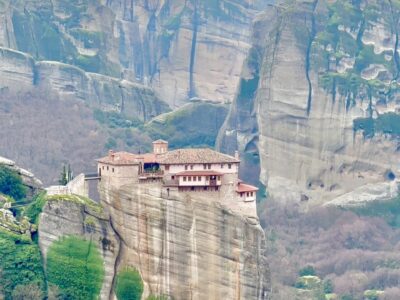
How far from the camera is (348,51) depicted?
639 ft

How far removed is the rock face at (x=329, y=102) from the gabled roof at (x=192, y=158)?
6309cm

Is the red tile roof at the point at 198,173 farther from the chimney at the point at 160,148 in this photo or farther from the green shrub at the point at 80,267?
the green shrub at the point at 80,267

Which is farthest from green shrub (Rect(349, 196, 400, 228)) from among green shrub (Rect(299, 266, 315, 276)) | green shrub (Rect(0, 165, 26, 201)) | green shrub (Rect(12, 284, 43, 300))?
green shrub (Rect(12, 284, 43, 300))

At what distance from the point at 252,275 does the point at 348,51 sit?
72.0 m

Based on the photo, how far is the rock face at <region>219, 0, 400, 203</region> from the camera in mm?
192375

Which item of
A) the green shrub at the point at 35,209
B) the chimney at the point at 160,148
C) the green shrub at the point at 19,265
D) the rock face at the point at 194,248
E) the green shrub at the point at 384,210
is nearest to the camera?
the rock face at the point at 194,248

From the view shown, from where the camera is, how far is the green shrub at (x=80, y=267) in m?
126

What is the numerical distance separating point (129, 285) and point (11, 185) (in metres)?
10.6

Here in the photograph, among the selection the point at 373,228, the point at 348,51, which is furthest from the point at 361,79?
the point at 373,228

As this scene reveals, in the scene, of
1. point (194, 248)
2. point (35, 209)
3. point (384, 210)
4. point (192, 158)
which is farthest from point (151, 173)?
point (384, 210)

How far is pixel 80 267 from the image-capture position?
415ft

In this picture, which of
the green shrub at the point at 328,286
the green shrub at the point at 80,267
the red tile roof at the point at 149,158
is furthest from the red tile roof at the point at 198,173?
the green shrub at the point at 328,286

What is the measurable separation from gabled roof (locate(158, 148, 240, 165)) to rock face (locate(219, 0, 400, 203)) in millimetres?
63094

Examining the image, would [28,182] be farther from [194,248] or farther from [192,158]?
[194,248]
